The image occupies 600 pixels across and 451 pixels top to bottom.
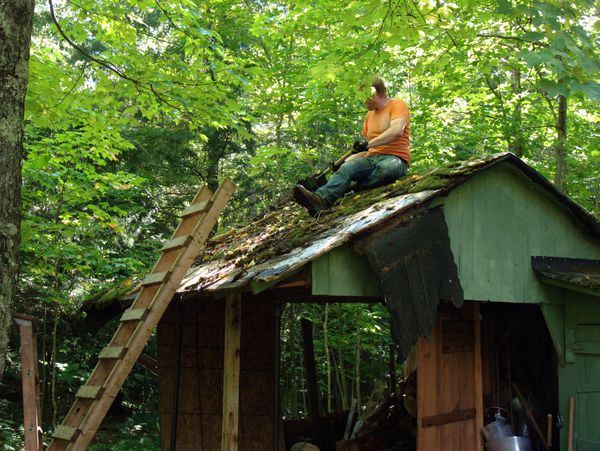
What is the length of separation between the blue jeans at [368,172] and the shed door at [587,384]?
8.69 feet

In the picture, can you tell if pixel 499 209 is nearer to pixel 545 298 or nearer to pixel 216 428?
pixel 545 298

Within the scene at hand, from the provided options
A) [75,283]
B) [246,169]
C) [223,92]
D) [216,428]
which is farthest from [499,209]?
[246,169]

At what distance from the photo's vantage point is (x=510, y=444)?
730 centimetres

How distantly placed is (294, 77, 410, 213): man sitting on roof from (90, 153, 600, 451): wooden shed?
28cm

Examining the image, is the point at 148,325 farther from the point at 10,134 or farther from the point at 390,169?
the point at 390,169

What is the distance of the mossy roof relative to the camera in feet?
17.6

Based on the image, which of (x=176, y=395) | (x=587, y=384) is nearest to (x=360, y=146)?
(x=587, y=384)

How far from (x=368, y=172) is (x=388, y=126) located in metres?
0.60

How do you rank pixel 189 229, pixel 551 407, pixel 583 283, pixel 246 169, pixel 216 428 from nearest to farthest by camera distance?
1. pixel 189 229
2. pixel 583 283
3. pixel 551 407
4. pixel 216 428
5. pixel 246 169

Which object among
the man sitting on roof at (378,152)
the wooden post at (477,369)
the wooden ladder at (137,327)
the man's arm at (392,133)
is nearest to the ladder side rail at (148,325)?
the wooden ladder at (137,327)

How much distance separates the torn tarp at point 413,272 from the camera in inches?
213

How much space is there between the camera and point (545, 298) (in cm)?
697

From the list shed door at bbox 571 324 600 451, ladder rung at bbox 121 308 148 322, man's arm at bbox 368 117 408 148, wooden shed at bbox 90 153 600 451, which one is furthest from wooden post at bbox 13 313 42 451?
shed door at bbox 571 324 600 451

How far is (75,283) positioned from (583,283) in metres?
10.6
